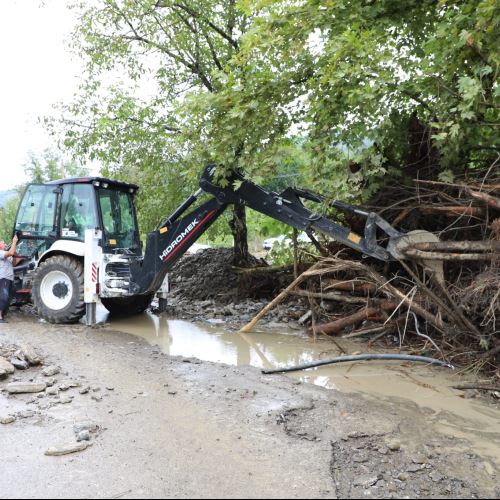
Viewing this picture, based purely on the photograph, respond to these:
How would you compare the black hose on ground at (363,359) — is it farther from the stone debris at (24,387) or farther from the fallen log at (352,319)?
the stone debris at (24,387)

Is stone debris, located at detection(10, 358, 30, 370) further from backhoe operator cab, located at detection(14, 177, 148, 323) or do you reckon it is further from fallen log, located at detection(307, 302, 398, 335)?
fallen log, located at detection(307, 302, 398, 335)

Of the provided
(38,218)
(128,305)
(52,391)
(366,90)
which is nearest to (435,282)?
(366,90)

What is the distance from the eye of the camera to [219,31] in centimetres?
1164

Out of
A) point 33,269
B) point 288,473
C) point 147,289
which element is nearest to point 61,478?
point 288,473

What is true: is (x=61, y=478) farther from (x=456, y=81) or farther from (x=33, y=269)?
(x=33, y=269)

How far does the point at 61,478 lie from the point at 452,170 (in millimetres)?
6361

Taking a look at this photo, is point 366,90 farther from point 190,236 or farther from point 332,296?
point 190,236

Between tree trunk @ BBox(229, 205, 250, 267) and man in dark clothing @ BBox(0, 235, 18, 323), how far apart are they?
5080 mm

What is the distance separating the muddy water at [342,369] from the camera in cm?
483

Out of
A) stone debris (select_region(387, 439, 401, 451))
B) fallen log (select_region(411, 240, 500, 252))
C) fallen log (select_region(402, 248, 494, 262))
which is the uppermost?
fallen log (select_region(411, 240, 500, 252))

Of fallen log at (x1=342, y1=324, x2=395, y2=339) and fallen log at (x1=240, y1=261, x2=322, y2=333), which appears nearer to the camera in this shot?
fallen log at (x1=342, y1=324, x2=395, y2=339)

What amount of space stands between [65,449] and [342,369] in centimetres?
376

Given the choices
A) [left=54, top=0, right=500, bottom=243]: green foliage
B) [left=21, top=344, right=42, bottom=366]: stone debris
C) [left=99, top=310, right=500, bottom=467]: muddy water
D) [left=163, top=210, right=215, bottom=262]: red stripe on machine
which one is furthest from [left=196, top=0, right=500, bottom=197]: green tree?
A: [left=21, top=344, right=42, bottom=366]: stone debris

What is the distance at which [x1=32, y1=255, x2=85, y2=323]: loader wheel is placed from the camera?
934 cm
